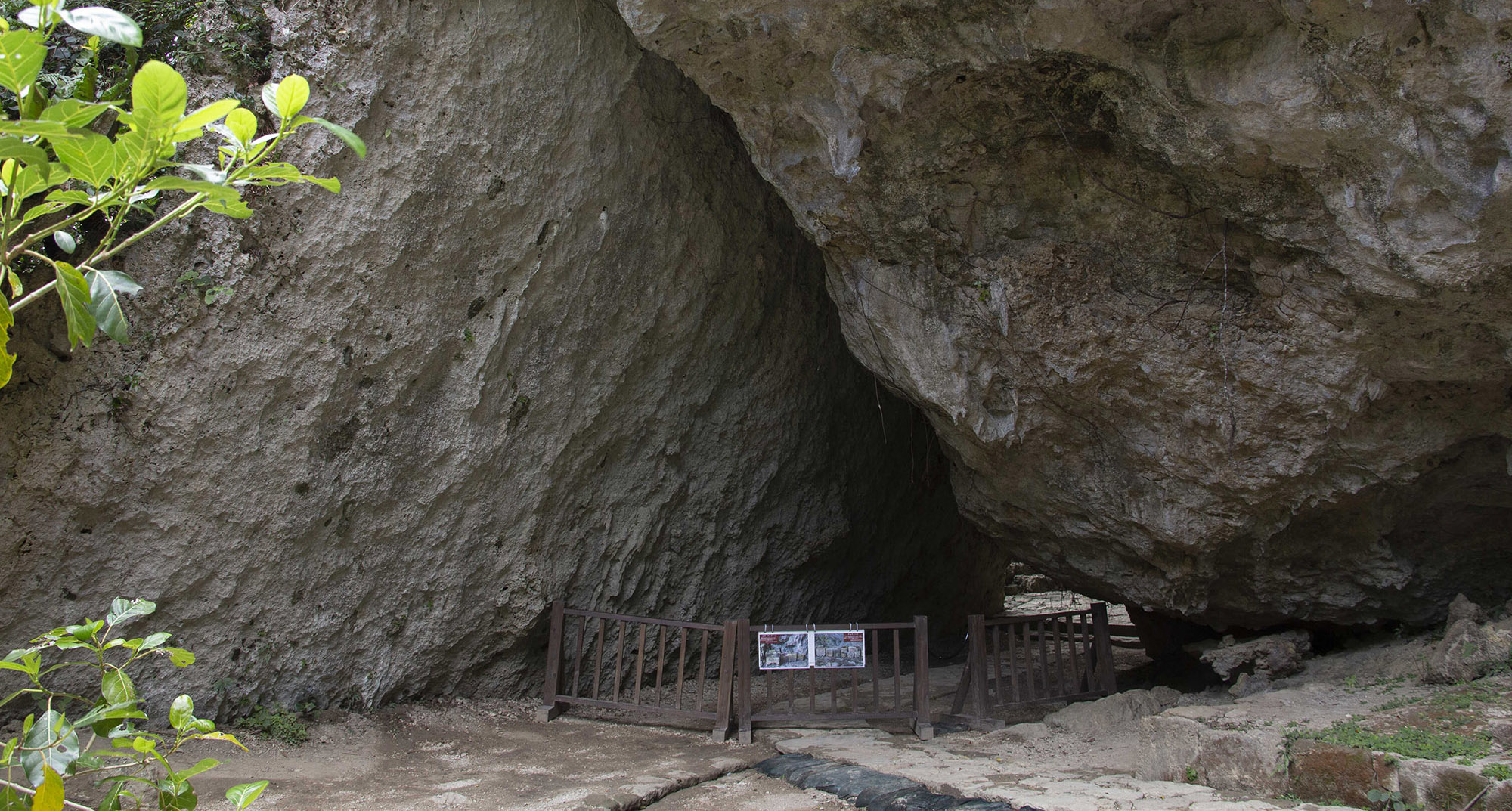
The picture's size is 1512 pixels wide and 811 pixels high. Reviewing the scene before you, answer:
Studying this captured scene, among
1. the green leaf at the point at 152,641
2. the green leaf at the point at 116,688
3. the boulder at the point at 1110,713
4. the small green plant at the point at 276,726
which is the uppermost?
the green leaf at the point at 152,641

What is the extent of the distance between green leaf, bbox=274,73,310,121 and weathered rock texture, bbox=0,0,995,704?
3292 mm

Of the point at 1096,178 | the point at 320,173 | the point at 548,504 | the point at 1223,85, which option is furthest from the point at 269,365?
the point at 1223,85

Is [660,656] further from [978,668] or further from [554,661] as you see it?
[978,668]

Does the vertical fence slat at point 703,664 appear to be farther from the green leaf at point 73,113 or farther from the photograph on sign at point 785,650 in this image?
the green leaf at point 73,113

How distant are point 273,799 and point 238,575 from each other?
49.2 inches

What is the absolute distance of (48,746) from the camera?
1205mm

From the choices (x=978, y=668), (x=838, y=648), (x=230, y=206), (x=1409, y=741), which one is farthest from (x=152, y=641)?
(x=978, y=668)

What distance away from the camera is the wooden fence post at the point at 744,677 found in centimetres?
502

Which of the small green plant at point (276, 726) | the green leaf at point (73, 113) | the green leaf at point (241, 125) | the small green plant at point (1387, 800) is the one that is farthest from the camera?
the small green plant at point (276, 726)

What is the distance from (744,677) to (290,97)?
440cm

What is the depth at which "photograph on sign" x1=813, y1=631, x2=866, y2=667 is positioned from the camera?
518cm

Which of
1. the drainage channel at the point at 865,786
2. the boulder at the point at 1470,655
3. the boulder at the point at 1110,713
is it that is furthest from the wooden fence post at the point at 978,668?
the boulder at the point at 1470,655

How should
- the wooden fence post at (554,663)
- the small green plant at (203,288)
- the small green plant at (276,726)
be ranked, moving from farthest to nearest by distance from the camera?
the wooden fence post at (554,663), the small green plant at (276,726), the small green plant at (203,288)

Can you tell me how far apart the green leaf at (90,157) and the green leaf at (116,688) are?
0.73 m
